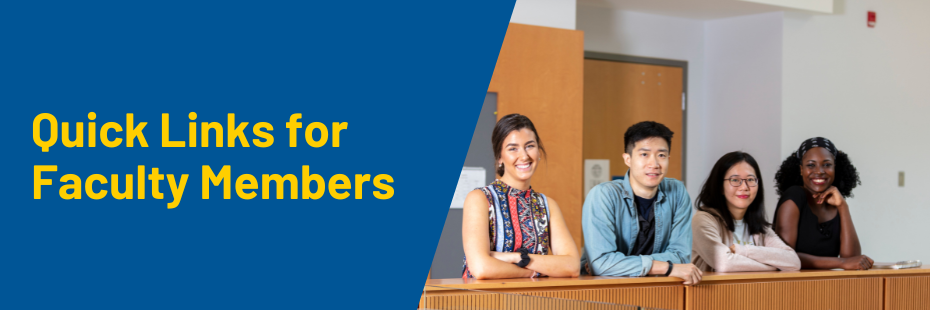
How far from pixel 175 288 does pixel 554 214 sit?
1.55m

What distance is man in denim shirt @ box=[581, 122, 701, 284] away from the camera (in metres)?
2.64

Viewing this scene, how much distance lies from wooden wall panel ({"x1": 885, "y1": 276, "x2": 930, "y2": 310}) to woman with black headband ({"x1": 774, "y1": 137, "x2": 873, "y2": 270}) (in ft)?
0.38

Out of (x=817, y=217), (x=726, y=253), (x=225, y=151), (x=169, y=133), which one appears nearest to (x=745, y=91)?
(x=817, y=217)

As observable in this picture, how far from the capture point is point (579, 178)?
14.9ft

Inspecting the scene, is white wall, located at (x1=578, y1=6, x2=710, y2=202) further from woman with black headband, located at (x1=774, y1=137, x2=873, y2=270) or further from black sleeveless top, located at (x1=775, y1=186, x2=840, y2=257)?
black sleeveless top, located at (x1=775, y1=186, x2=840, y2=257)

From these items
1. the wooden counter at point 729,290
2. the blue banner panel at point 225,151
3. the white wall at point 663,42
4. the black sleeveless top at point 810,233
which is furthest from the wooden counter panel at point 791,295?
the white wall at point 663,42

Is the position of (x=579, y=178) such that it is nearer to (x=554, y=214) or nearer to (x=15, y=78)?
(x=554, y=214)

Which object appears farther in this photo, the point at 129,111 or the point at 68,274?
the point at 129,111

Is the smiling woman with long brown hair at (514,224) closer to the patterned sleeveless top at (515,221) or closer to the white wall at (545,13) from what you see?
the patterned sleeveless top at (515,221)

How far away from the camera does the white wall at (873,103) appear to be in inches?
208

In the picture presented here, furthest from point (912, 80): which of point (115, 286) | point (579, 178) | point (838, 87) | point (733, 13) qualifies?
point (115, 286)

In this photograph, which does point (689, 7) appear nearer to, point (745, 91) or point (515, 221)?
point (745, 91)

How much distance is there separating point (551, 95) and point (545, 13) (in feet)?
1.49

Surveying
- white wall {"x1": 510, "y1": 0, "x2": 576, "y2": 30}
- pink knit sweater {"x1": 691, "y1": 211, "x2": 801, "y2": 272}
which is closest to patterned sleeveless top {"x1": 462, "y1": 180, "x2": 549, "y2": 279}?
pink knit sweater {"x1": 691, "y1": 211, "x2": 801, "y2": 272}
